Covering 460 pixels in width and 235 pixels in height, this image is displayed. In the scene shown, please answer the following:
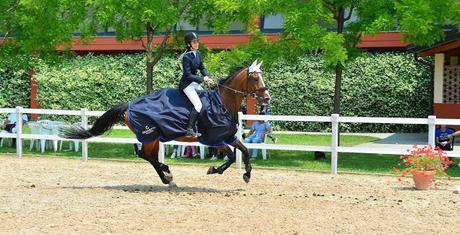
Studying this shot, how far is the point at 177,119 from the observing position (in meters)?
12.1

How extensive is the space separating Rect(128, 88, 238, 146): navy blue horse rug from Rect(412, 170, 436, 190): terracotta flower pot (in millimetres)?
3107

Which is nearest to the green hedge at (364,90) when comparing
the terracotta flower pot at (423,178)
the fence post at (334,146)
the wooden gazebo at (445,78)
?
the wooden gazebo at (445,78)

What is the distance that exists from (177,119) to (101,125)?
1.54 meters

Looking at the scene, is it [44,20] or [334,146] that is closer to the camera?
[334,146]

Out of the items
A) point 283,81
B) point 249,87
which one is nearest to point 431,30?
point 249,87

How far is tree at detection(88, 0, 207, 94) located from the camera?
18578 mm

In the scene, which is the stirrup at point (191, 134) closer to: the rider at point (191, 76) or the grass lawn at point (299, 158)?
the rider at point (191, 76)

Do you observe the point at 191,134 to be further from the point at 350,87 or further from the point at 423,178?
the point at 350,87

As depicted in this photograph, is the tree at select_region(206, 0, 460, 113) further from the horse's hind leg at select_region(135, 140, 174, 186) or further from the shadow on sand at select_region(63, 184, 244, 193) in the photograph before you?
the horse's hind leg at select_region(135, 140, 174, 186)

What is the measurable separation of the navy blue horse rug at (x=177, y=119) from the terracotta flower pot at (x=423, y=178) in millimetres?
3107

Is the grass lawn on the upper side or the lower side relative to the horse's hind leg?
lower

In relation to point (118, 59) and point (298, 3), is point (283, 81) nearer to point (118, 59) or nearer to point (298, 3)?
point (118, 59)

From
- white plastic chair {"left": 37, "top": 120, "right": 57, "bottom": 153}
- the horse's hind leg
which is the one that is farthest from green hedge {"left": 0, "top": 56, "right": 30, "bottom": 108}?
the horse's hind leg

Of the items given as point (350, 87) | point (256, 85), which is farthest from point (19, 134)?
point (350, 87)
